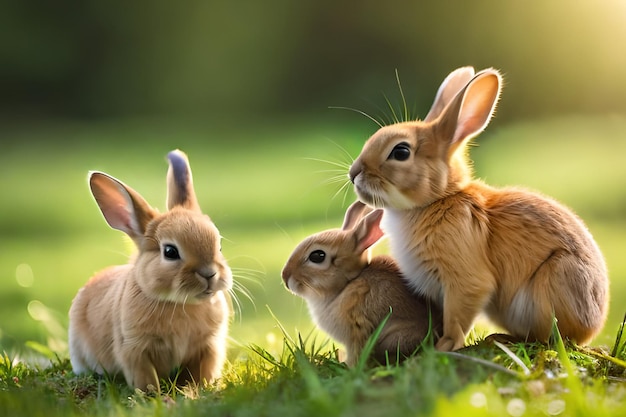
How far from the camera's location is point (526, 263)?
4082mm

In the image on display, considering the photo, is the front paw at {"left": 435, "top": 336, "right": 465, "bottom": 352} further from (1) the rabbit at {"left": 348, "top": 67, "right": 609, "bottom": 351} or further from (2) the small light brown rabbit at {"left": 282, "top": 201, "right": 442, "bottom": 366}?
(2) the small light brown rabbit at {"left": 282, "top": 201, "right": 442, "bottom": 366}


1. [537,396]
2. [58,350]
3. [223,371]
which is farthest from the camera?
[58,350]

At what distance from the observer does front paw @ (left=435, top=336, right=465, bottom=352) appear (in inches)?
153

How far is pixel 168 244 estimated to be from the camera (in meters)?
4.24

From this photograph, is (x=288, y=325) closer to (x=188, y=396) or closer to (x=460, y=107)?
(x=188, y=396)

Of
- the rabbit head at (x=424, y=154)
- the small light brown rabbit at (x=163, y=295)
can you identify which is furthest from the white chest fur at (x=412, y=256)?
the small light brown rabbit at (x=163, y=295)

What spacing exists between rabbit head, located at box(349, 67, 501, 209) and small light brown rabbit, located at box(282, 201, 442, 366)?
0.38m

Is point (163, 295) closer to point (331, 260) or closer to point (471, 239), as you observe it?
point (331, 260)

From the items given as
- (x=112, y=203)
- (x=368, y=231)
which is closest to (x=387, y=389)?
(x=368, y=231)

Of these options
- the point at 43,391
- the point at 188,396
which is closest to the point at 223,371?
the point at 188,396

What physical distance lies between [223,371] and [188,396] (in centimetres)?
59

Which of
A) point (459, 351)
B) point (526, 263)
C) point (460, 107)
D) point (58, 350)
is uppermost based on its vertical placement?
point (460, 107)

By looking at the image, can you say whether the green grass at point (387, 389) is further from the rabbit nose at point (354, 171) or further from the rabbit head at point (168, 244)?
the rabbit nose at point (354, 171)

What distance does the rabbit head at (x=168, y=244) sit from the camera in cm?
415
